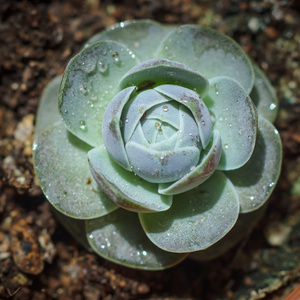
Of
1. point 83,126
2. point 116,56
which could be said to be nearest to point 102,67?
point 116,56

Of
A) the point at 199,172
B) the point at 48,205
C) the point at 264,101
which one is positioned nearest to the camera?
the point at 199,172

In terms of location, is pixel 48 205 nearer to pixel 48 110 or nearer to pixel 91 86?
pixel 48 110

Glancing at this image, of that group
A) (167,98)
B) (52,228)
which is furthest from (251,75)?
(52,228)

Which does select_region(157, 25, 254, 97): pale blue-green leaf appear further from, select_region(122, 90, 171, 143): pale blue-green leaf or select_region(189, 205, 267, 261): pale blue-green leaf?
select_region(189, 205, 267, 261): pale blue-green leaf

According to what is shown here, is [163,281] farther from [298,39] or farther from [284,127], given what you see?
[298,39]

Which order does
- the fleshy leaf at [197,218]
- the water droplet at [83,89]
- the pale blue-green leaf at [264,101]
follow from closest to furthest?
the fleshy leaf at [197,218]
the water droplet at [83,89]
the pale blue-green leaf at [264,101]

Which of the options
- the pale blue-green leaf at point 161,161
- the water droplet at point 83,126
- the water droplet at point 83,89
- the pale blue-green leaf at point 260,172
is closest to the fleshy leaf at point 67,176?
the water droplet at point 83,126

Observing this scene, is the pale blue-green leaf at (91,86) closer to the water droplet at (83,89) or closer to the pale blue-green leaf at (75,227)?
the water droplet at (83,89)
